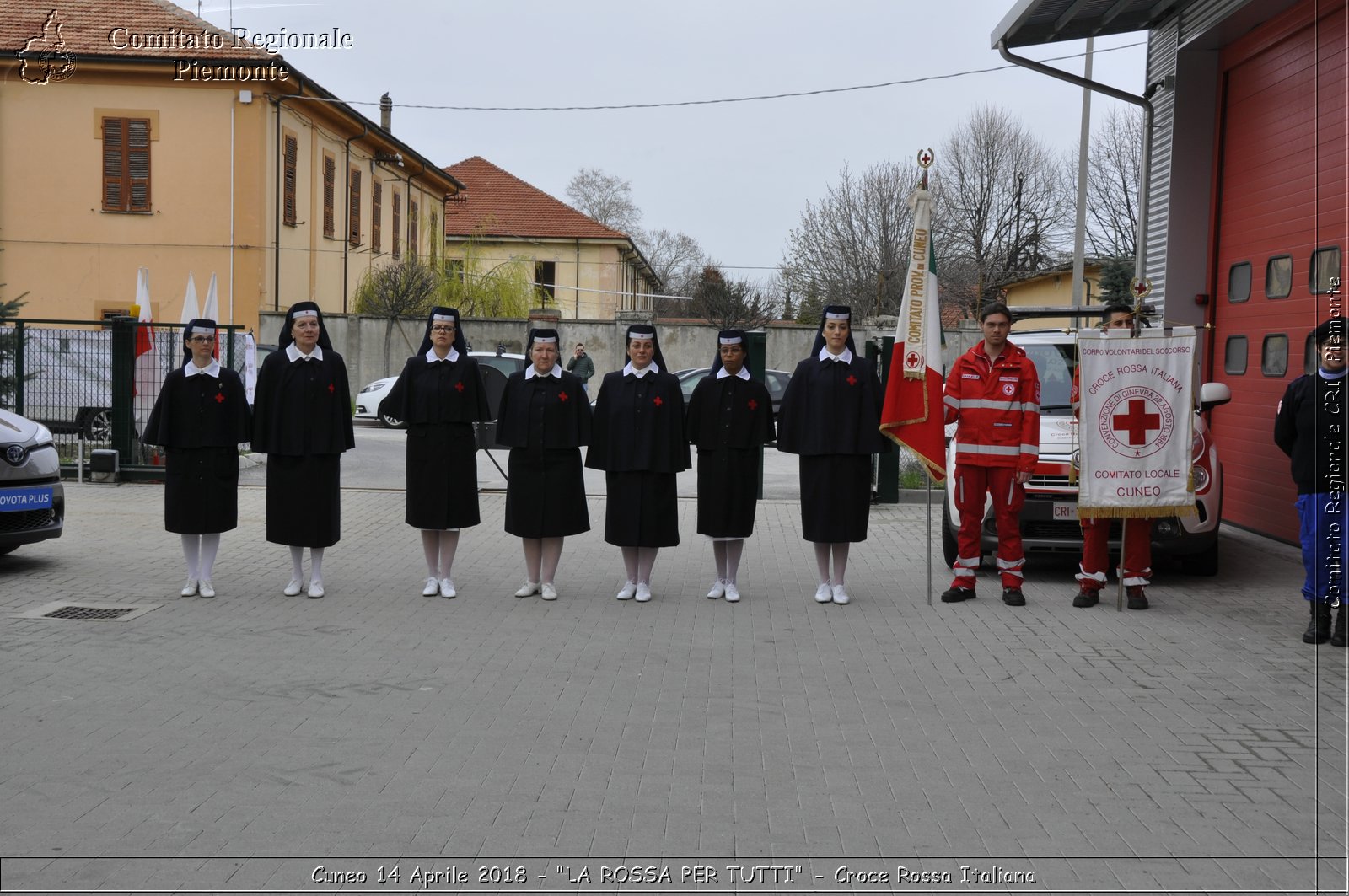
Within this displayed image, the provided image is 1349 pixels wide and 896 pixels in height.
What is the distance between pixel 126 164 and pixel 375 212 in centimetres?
1239

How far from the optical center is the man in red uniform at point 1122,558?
9.66 m

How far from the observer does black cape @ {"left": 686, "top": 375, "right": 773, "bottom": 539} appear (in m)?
9.88

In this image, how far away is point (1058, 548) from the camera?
10586 millimetres

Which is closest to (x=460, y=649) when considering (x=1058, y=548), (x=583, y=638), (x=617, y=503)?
(x=583, y=638)

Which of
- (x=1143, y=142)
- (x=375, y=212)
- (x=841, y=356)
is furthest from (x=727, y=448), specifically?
(x=375, y=212)

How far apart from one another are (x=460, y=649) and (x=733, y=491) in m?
2.60

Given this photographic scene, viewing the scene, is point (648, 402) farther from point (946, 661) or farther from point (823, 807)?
point (823, 807)

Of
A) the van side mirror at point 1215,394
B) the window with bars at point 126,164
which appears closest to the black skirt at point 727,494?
the van side mirror at point 1215,394

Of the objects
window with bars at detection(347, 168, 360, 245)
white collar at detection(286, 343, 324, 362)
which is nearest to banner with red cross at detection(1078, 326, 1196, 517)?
white collar at detection(286, 343, 324, 362)

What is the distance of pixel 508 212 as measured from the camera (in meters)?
66.1

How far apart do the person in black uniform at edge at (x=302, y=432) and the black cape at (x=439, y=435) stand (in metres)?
0.45

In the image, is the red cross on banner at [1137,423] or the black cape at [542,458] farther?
the black cape at [542,458]

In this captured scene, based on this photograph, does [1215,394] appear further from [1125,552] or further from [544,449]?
[544,449]

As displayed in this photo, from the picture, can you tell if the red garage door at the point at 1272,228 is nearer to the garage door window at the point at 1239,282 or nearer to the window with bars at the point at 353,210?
the garage door window at the point at 1239,282
